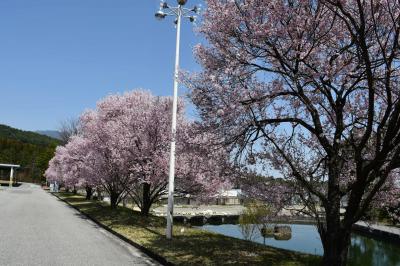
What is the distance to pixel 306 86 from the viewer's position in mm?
10805

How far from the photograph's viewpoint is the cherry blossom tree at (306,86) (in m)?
9.33

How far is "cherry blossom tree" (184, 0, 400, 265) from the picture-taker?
30.6 feet

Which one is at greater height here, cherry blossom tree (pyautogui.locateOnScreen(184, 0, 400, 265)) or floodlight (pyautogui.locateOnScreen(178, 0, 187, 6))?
floodlight (pyautogui.locateOnScreen(178, 0, 187, 6))

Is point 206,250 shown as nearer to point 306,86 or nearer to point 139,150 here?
point 306,86

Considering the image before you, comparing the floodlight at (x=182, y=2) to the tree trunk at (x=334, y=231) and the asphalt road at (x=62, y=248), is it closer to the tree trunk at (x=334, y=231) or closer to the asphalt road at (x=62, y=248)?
the asphalt road at (x=62, y=248)

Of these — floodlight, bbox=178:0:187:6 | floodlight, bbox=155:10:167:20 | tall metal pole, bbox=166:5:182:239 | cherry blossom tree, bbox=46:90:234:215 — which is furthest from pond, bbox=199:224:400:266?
floodlight, bbox=155:10:167:20

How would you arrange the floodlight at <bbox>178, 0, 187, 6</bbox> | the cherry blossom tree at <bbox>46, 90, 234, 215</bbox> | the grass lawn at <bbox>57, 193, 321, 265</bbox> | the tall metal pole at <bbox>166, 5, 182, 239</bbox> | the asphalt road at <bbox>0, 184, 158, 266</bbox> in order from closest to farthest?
the asphalt road at <bbox>0, 184, 158, 266</bbox> < the grass lawn at <bbox>57, 193, 321, 265</bbox> < the tall metal pole at <bbox>166, 5, 182, 239</bbox> < the floodlight at <bbox>178, 0, 187, 6</bbox> < the cherry blossom tree at <bbox>46, 90, 234, 215</bbox>

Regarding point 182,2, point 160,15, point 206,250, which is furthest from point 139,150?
point 206,250

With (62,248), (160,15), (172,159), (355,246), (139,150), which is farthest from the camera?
(355,246)

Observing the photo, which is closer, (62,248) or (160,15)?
(62,248)

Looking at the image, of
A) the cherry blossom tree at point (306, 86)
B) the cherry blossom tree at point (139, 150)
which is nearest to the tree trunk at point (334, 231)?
the cherry blossom tree at point (306, 86)

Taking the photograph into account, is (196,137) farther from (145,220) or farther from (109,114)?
(109,114)

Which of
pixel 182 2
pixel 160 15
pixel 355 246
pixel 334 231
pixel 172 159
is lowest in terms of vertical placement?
pixel 355 246

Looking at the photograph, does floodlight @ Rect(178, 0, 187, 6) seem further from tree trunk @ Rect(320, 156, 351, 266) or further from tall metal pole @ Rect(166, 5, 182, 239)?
tree trunk @ Rect(320, 156, 351, 266)
